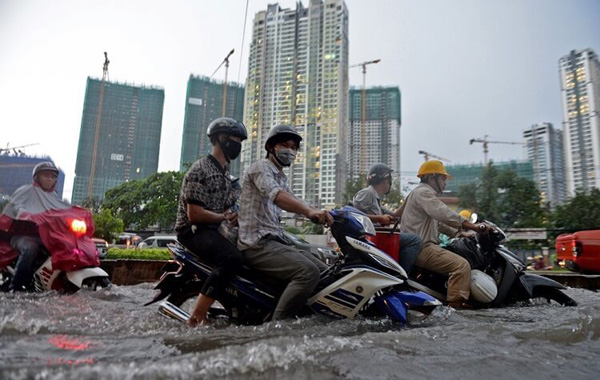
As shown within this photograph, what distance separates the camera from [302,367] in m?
1.83

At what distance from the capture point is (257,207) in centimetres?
302

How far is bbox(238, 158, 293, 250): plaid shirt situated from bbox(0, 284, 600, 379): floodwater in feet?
2.15

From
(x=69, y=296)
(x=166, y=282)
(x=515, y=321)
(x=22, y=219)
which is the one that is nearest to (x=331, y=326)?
(x=166, y=282)

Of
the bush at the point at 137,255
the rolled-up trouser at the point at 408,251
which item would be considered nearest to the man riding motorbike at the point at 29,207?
the rolled-up trouser at the point at 408,251

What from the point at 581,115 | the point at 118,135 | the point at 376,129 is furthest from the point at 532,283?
the point at 118,135

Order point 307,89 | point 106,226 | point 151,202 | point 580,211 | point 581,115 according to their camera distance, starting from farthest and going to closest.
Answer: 1. point 307,89
2. point 151,202
3. point 581,115
4. point 106,226
5. point 580,211

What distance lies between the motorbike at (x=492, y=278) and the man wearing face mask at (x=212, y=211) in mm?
2057

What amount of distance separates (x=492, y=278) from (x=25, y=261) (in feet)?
16.6

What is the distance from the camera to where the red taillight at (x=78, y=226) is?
4.63 metres

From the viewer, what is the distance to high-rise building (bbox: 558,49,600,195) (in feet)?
114

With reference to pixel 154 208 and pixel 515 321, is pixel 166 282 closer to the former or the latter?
pixel 515 321

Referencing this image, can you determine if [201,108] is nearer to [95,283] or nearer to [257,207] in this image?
[95,283]

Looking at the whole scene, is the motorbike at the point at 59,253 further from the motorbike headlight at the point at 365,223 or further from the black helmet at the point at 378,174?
the black helmet at the point at 378,174

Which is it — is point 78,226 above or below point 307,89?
below
